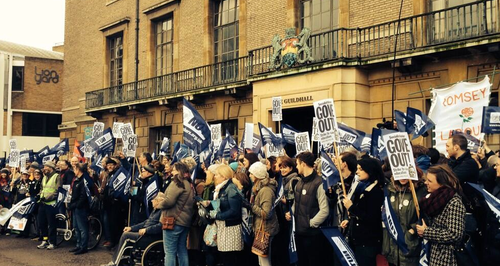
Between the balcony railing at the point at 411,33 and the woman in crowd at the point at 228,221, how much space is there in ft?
27.6

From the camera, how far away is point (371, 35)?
1628 cm

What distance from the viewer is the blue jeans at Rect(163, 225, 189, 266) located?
27.8ft

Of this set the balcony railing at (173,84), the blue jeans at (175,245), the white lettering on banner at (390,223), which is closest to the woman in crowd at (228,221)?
the blue jeans at (175,245)

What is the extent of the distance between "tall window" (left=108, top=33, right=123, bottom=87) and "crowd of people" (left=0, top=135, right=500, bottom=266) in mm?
17326

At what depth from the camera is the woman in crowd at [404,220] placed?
6.09 metres

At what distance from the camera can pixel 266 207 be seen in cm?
786

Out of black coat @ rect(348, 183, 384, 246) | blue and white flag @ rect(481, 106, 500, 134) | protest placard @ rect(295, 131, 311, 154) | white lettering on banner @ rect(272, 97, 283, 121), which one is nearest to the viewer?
black coat @ rect(348, 183, 384, 246)

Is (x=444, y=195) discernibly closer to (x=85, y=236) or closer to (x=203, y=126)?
(x=203, y=126)

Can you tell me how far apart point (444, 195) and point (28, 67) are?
149 ft

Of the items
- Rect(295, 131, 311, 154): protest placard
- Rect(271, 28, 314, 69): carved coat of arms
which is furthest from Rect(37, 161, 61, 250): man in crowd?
Rect(271, 28, 314, 69): carved coat of arms

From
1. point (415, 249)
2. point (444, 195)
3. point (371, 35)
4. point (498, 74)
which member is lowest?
point (415, 249)

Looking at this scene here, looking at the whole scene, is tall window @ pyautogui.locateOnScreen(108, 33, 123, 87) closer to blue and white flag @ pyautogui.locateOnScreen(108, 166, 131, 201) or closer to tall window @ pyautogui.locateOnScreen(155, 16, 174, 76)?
tall window @ pyautogui.locateOnScreen(155, 16, 174, 76)

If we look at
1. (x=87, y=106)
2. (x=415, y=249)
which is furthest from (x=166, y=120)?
(x=415, y=249)

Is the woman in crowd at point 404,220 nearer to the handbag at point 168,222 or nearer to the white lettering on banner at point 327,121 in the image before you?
the white lettering on banner at point 327,121
